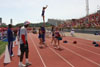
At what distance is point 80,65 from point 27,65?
228 cm

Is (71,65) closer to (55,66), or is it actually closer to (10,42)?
(55,66)

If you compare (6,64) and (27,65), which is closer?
(27,65)

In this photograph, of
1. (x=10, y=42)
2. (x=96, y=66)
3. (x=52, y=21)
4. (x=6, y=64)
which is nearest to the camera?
(x=96, y=66)

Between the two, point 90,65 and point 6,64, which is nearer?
point 90,65

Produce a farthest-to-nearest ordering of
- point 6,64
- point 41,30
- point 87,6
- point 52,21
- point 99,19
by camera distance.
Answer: point 52,21
point 87,6
point 99,19
point 41,30
point 6,64

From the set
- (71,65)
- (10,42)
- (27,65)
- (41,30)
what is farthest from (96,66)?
(41,30)

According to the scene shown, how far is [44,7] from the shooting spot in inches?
495

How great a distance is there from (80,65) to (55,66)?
1067 mm

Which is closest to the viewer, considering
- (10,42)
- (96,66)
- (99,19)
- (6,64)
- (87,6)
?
(96,66)

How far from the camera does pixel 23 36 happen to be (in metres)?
5.83

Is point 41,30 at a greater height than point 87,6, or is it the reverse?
point 87,6

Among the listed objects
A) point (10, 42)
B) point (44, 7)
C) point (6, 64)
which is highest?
point (44, 7)

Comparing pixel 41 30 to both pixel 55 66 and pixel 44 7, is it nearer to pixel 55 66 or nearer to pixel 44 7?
pixel 44 7

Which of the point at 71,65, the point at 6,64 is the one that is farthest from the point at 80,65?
the point at 6,64
